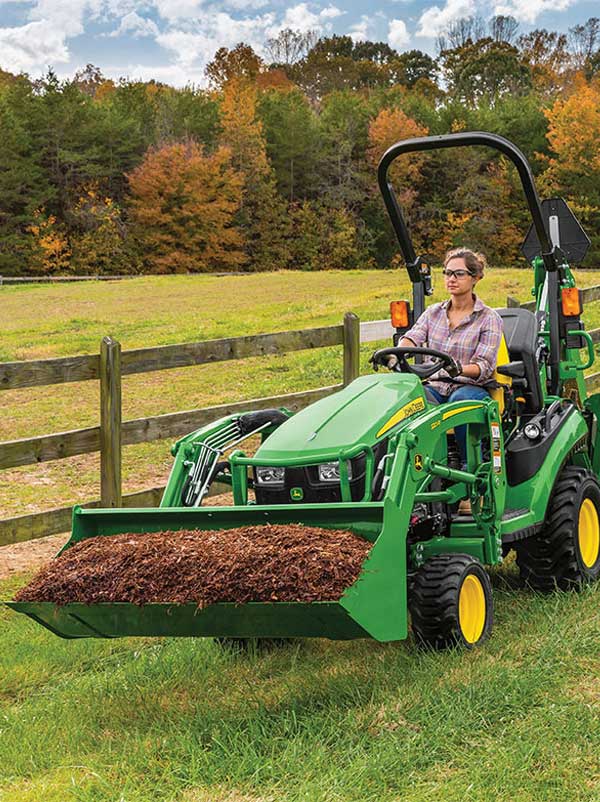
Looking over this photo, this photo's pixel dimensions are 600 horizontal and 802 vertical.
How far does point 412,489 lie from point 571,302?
7.70 ft

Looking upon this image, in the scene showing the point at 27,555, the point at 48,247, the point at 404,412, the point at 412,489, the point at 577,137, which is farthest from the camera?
the point at 577,137

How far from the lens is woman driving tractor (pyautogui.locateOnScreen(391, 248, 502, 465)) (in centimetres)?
565

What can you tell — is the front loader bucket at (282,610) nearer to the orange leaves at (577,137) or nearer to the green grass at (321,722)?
the green grass at (321,722)

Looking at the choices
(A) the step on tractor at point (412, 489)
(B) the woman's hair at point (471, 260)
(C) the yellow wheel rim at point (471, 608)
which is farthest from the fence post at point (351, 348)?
(C) the yellow wheel rim at point (471, 608)

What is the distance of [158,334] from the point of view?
68.0 ft

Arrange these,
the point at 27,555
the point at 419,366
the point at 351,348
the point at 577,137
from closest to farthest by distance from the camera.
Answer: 1. the point at 419,366
2. the point at 27,555
3. the point at 351,348
4. the point at 577,137

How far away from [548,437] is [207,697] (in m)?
2.34

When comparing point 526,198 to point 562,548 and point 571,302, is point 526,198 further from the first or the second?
point 562,548

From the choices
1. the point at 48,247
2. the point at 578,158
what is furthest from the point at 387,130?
the point at 48,247

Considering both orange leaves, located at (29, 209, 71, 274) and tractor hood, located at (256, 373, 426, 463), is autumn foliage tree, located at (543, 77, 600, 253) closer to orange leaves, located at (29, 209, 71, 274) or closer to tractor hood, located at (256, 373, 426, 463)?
orange leaves, located at (29, 209, 71, 274)

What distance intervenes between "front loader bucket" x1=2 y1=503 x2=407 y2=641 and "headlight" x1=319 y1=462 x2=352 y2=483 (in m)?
Answer: 0.28

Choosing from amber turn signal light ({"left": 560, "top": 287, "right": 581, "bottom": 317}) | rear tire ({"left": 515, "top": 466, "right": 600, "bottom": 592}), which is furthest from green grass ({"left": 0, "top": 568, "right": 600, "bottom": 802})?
amber turn signal light ({"left": 560, "top": 287, "right": 581, "bottom": 317})

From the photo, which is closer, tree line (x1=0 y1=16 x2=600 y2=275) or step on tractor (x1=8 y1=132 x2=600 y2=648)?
step on tractor (x1=8 y1=132 x2=600 y2=648)

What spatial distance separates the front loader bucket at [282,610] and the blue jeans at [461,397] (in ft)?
3.49
